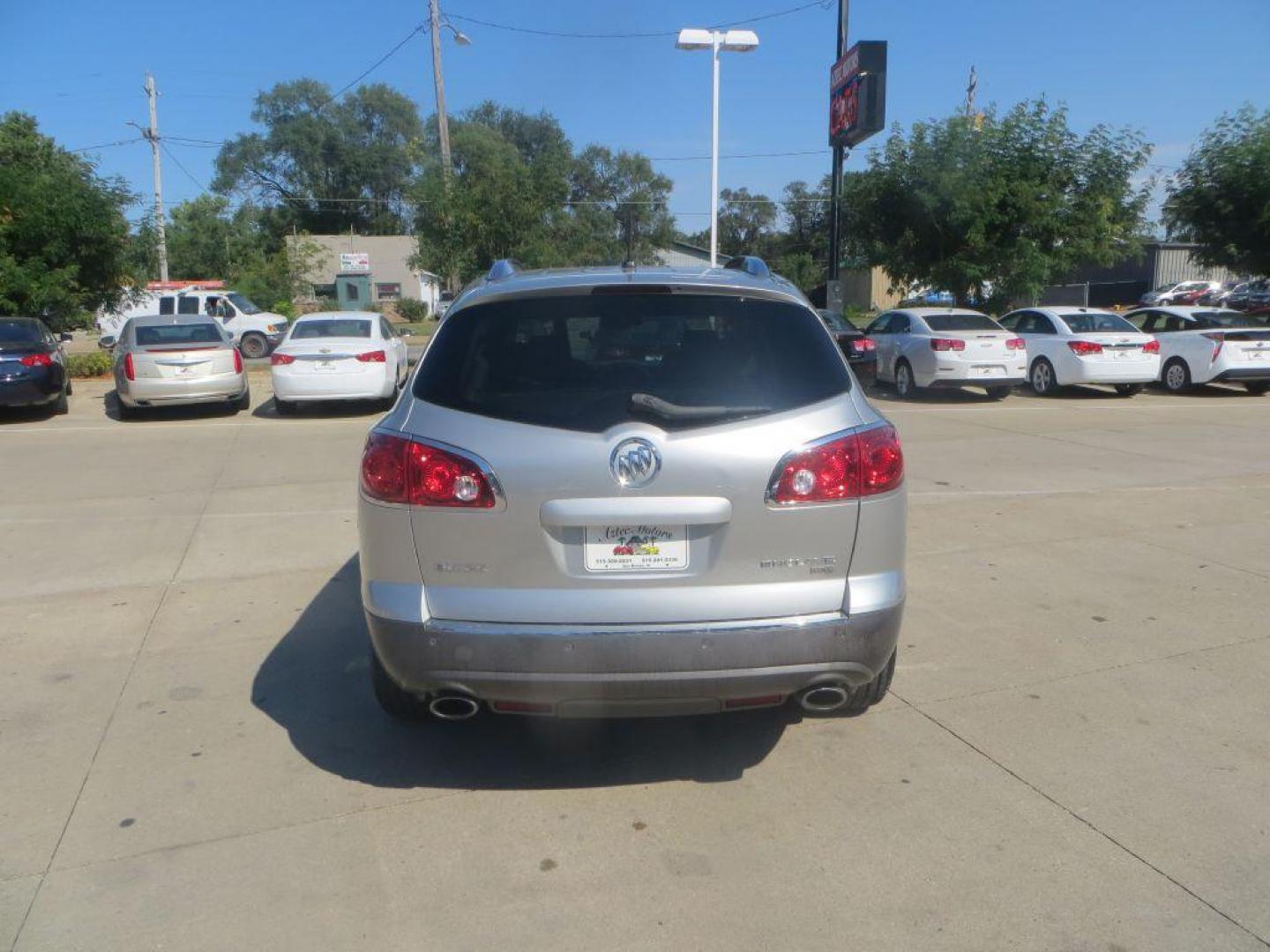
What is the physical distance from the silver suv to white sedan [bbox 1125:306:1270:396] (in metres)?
16.4

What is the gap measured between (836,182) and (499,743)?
55.6ft

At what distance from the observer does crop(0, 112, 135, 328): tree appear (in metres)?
19.8

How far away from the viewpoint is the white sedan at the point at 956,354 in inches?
659

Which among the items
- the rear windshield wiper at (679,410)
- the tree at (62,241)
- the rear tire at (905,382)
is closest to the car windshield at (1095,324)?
the rear tire at (905,382)

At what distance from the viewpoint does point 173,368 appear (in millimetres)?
15070

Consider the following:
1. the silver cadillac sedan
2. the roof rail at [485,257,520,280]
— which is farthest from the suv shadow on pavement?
the silver cadillac sedan

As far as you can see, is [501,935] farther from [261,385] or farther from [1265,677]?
[261,385]

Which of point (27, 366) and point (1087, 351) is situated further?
point (1087, 351)

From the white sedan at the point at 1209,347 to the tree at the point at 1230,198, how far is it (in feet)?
12.1

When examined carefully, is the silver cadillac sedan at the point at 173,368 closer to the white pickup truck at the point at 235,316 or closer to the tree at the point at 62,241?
the tree at the point at 62,241

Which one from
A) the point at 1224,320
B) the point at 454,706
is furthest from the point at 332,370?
the point at 1224,320

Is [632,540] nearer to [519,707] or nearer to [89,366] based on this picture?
[519,707]

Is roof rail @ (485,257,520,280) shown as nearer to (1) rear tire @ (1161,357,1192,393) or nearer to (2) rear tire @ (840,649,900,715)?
(2) rear tire @ (840,649,900,715)

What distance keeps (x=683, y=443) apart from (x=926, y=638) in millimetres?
2586
